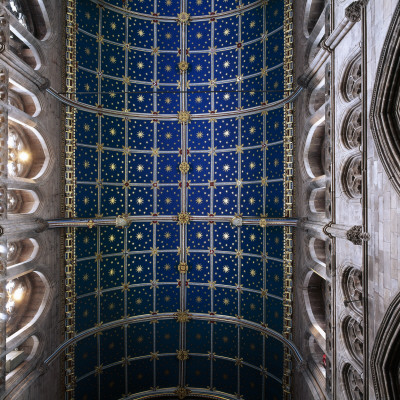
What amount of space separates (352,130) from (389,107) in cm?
256

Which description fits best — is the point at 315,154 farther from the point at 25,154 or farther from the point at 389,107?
the point at 25,154

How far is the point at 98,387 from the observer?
18.7 m

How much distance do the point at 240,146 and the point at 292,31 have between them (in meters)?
6.38

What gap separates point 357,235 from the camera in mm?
9805

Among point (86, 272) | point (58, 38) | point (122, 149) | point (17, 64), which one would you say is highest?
point (58, 38)

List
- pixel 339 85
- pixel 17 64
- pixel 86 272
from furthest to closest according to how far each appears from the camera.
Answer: pixel 86 272
pixel 17 64
pixel 339 85

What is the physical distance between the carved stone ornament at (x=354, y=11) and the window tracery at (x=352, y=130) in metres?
A: 2.63

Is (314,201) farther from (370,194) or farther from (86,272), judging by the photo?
(86,272)

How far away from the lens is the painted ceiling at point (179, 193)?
17.7 metres

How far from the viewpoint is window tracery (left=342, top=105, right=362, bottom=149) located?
10.6 m

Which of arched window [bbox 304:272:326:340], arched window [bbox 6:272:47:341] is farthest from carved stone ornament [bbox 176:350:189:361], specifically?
arched window [bbox 6:272:47:341]

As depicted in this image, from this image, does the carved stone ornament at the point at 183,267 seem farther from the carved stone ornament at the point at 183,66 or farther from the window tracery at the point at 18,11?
the window tracery at the point at 18,11

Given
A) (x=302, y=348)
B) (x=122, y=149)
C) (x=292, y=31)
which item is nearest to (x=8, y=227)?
(x=122, y=149)

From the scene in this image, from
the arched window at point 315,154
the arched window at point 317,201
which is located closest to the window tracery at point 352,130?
the arched window at point 315,154
